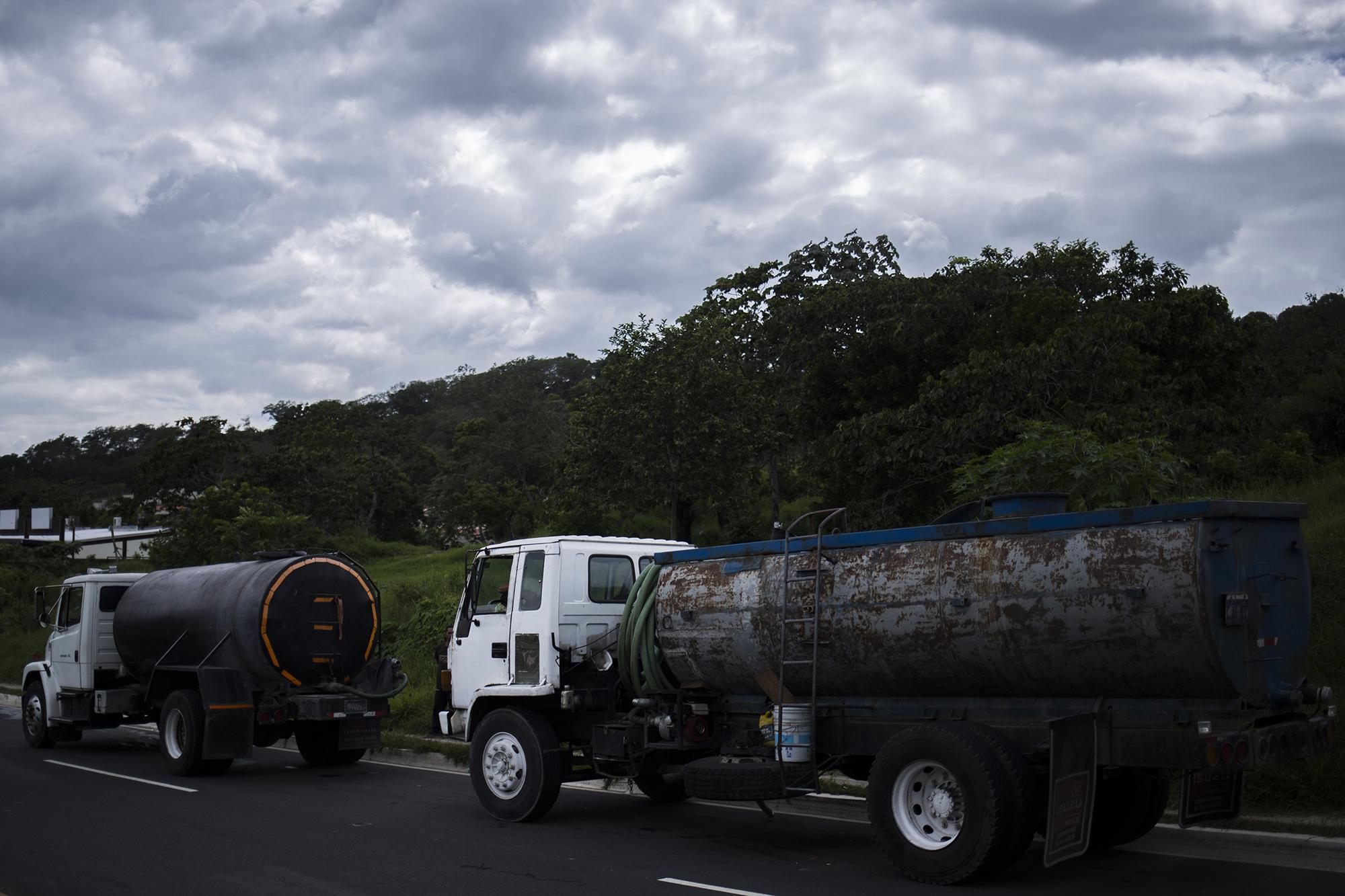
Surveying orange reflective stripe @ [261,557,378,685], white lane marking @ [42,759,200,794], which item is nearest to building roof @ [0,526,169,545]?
white lane marking @ [42,759,200,794]

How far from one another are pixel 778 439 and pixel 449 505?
78.5 ft

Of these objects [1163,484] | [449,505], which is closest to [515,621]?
[1163,484]

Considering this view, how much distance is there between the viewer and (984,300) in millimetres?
26766

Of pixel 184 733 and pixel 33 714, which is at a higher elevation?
pixel 184 733

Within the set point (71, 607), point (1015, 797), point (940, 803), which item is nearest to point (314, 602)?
point (71, 607)

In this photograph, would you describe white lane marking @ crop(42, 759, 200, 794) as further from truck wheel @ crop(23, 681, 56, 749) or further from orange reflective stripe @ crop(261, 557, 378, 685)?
orange reflective stripe @ crop(261, 557, 378, 685)

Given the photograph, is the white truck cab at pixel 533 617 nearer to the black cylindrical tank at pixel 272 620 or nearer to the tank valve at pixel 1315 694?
the black cylindrical tank at pixel 272 620

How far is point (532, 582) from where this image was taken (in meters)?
10.9

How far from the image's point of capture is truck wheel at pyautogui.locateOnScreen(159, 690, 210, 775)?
13.6 m

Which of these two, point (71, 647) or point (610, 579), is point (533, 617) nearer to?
point (610, 579)

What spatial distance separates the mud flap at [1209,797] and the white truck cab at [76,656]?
46.3ft

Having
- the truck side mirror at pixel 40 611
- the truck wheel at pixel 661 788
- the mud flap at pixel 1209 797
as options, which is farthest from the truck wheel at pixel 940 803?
the truck side mirror at pixel 40 611

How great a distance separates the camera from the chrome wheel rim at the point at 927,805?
771 cm

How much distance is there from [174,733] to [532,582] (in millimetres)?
6176
